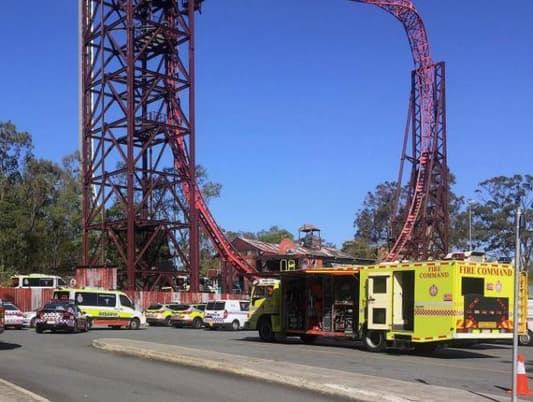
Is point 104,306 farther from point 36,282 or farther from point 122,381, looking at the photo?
point 122,381

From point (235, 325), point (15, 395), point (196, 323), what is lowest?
point (196, 323)

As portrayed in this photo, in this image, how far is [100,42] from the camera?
50.4 m

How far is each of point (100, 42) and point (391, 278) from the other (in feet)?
116

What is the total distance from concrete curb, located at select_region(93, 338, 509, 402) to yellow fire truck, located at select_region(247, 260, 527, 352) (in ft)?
21.4

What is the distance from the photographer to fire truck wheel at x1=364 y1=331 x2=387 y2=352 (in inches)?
871

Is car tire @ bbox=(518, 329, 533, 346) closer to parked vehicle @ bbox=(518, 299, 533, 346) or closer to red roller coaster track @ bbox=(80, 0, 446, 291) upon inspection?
parked vehicle @ bbox=(518, 299, 533, 346)

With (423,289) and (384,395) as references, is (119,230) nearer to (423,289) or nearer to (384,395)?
(423,289)

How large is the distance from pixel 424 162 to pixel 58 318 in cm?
3945

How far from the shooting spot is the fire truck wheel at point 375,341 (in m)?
22.1

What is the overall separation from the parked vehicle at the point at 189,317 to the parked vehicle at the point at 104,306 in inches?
182

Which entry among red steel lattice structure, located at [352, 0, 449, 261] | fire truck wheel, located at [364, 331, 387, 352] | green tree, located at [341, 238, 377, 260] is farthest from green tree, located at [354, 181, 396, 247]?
fire truck wheel, located at [364, 331, 387, 352]

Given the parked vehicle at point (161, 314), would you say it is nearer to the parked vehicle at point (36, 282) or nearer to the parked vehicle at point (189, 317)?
the parked vehicle at point (189, 317)

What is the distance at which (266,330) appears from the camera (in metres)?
27.2

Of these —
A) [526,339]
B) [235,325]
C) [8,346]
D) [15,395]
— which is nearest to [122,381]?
[15,395]
